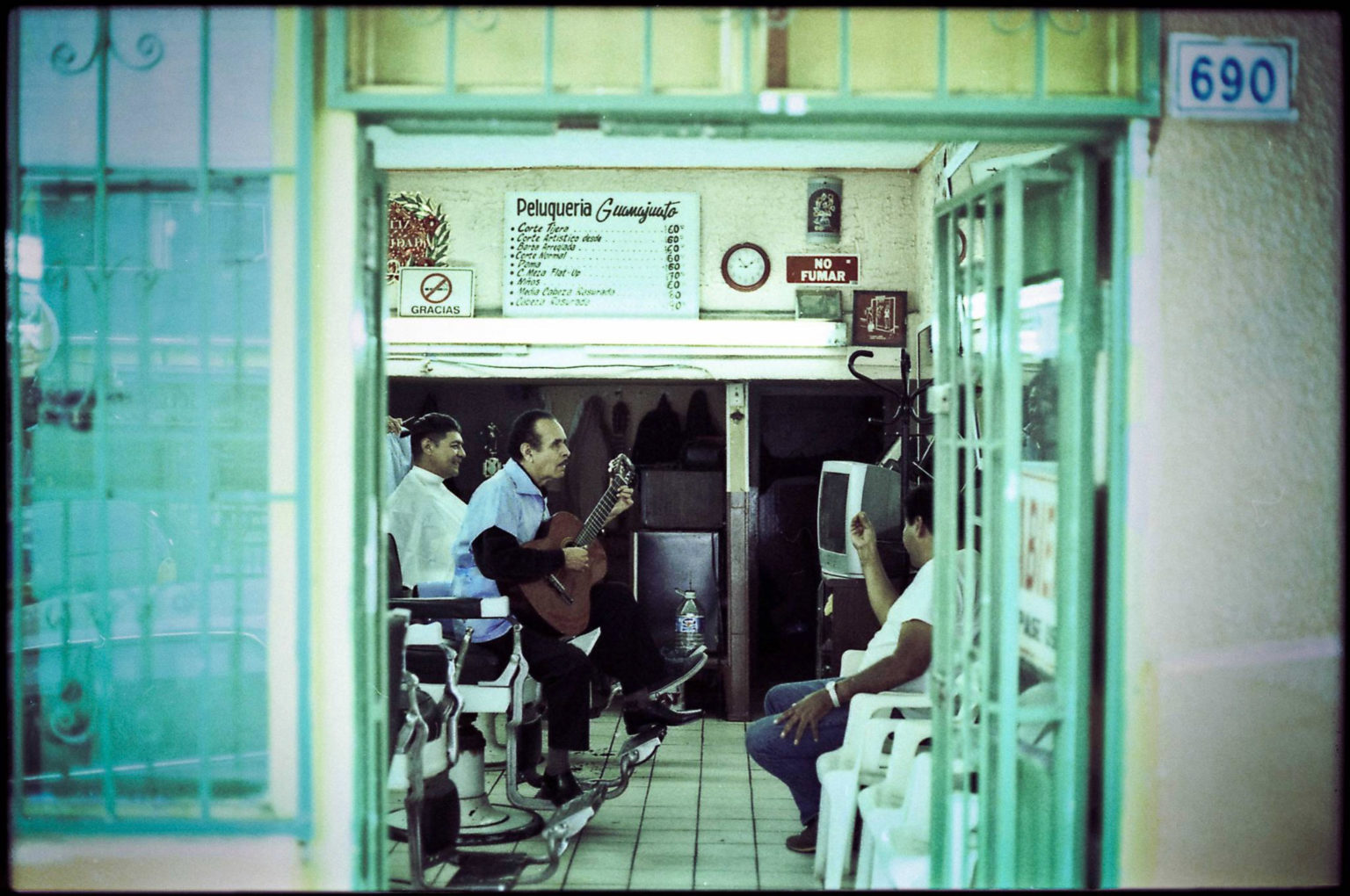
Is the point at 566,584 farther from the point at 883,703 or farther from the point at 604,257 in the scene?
the point at 604,257

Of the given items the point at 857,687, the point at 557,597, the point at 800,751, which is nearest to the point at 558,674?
the point at 557,597

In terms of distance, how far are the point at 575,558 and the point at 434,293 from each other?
7.52 feet

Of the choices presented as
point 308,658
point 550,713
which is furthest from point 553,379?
point 308,658

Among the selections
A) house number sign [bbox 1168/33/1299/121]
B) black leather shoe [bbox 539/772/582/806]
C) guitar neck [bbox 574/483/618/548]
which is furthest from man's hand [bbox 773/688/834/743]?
house number sign [bbox 1168/33/1299/121]

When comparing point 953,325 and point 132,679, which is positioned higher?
point 953,325

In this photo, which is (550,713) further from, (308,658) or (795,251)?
(795,251)

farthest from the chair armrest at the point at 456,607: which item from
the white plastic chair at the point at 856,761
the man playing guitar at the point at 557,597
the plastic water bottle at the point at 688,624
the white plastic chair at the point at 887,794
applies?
the plastic water bottle at the point at 688,624

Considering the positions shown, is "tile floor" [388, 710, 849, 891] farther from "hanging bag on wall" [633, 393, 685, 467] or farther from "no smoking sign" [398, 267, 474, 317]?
"no smoking sign" [398, 267, 474, 317]

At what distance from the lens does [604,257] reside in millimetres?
5980

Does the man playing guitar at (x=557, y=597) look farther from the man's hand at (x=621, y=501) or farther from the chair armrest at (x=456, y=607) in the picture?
the chair armrest at (x=456, y=607)

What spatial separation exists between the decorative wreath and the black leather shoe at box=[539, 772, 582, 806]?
3.05 meters

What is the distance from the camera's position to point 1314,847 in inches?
85.8

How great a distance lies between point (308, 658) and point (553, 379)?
397 centimetres

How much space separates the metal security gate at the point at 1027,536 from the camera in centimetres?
227
